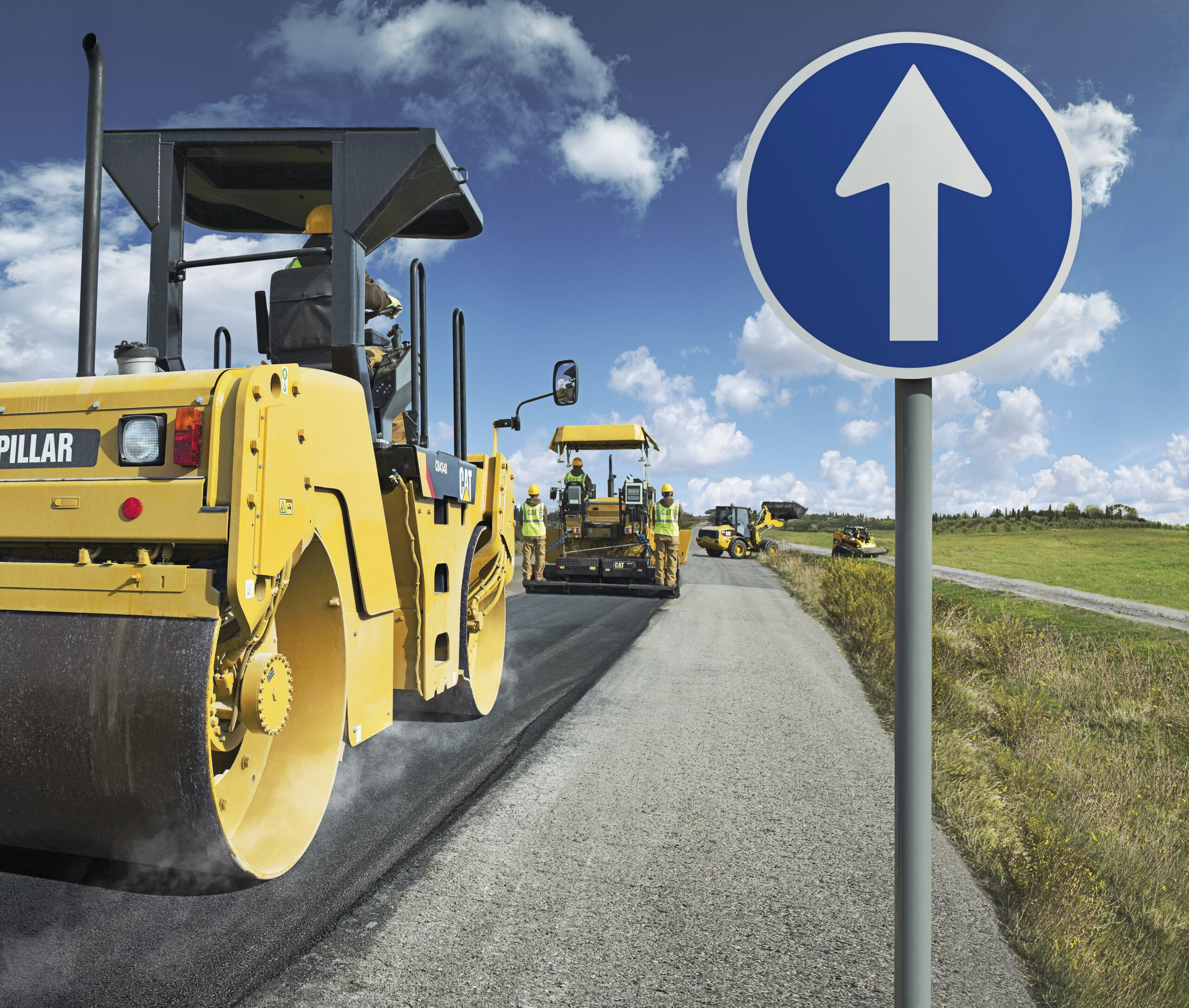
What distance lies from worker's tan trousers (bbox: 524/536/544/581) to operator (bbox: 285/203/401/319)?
37.9ft

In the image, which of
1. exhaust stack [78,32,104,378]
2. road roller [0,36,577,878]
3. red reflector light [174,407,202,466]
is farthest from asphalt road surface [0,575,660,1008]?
exhaust stack [78,32,104,378]

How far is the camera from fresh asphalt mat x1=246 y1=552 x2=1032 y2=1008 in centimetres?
248

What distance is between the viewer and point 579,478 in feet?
55.9

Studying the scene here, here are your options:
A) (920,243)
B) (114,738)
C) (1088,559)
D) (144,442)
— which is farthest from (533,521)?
(1088,559)

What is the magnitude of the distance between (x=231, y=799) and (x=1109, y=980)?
295cm

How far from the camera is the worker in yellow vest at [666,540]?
49.7ft

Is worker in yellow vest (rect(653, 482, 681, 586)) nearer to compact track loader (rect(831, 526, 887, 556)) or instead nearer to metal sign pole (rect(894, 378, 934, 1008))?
metal sign pole (rect(894, 378, 934, 1008))

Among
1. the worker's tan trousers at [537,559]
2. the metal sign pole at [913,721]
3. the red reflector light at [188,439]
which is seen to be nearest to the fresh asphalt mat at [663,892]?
the metal sign pole at [913,721]

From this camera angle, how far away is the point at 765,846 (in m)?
3.55

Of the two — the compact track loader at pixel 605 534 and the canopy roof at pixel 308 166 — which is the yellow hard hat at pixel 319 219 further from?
the compact track loader at pixel 605 534

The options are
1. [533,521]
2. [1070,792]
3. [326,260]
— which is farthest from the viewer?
[533,521]

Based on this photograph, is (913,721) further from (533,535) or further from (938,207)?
(533,535)

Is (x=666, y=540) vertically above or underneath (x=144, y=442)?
underneath

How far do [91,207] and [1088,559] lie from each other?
147 ft
